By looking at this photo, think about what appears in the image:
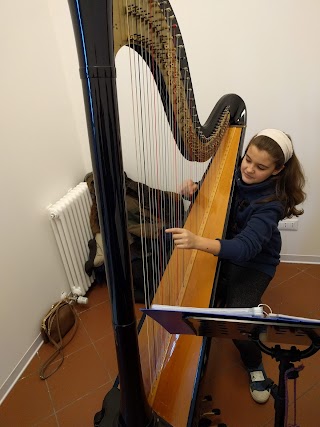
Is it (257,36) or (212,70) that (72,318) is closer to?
(212,70)

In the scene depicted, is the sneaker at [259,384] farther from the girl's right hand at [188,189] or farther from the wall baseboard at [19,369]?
the wall baseboard at [19,369]

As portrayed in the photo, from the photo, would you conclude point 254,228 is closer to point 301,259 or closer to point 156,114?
point 156,114

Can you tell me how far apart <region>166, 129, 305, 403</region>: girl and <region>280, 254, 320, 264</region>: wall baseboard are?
0.98 metres

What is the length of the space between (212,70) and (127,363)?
1.70 metres

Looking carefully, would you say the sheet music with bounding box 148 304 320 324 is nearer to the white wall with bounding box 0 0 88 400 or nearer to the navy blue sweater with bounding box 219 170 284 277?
the navy blue sweater with bounding box 219 170 284 277

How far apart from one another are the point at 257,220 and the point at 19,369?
1.39 m

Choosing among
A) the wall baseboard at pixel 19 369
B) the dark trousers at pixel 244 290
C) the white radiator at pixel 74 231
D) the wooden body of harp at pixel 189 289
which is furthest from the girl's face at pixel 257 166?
the wall baseboard at pixel 19 369

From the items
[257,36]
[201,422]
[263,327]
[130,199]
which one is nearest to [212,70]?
[257,36]

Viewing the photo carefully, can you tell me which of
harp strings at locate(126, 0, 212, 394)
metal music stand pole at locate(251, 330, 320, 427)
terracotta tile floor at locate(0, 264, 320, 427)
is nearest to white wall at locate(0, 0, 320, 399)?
terracotta tile floor at locate(0, 264, 320, 427)

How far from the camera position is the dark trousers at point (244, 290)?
1342 millimetres

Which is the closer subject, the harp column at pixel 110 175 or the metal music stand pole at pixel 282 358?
the harp column at pixel 110 175

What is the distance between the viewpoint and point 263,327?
2.05ft

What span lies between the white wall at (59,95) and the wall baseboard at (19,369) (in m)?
0.03

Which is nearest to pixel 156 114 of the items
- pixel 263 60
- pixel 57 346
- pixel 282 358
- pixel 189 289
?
pixel 189 289
